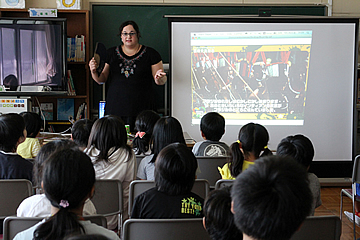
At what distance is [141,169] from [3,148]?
0.78 m

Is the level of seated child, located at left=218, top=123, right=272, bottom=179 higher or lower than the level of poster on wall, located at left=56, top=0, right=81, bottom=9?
lower

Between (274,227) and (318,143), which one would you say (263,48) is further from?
(274,227)

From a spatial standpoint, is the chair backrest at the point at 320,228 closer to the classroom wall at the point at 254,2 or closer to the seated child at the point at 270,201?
the seated child at the point at 270,201

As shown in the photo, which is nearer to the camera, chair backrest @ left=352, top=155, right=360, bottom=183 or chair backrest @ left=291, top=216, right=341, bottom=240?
chair backrest @ left=291, top=216, right=341, bottom=240

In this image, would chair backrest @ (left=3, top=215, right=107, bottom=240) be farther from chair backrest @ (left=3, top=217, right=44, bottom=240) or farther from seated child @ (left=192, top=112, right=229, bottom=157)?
seated child @ (left=192, top=112, right=229, bottom=157)

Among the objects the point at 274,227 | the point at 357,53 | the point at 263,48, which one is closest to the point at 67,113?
the point at 263,48

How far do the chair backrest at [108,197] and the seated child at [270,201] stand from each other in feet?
3.94

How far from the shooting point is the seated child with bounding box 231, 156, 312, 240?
76 centimetres

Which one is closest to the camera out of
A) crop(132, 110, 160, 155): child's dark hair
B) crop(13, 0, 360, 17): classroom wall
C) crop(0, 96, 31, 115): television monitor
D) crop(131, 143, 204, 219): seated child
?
crop(131, 143, 204, 219): seated child

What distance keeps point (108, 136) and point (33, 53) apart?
2.68 metres

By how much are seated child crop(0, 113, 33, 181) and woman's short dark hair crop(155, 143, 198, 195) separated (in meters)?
0.87

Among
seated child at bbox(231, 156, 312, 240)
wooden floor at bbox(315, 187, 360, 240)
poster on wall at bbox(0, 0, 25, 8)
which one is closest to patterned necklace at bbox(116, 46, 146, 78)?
poster on wall at bbox(0, 0, 25, 8)

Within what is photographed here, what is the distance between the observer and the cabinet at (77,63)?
14.9 feet

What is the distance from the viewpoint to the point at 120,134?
7.13 feet
